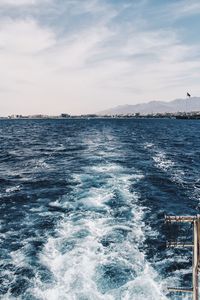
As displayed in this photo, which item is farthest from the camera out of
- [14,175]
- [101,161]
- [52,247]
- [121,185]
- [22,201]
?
[101,161]

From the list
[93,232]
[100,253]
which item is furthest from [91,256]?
[93,232]

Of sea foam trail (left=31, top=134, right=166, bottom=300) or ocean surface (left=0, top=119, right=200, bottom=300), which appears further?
ocean surface (left=0, top=119, right=200, bottom=300)

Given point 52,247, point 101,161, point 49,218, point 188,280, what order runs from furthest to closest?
point 101,161 < point 49,218 < point 52,247 < point 188,280

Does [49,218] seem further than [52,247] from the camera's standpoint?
Yes

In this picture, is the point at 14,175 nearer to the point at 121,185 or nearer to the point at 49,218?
the point at 121,185

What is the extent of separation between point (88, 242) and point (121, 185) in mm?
13466

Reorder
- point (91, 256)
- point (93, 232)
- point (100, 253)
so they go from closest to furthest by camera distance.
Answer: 1. point (91, 256)
2. point (100, 253)
3. point (93, 232)

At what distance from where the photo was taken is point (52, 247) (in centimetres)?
2072

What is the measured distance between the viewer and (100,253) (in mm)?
20000

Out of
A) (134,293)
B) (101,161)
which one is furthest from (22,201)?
(101,161)

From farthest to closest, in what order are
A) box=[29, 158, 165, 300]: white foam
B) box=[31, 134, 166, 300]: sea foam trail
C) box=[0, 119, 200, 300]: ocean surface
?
box=[0, 119, 200, 300]: ocean surface, box=[31, 134, 166, 300]: sea foam trail, box=[29, 158, 165, 300]: white foam

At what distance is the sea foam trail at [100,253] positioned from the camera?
16.3 meters

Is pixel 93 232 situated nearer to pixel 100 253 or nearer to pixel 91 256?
pixel 100 253

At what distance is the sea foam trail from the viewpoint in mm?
16328
